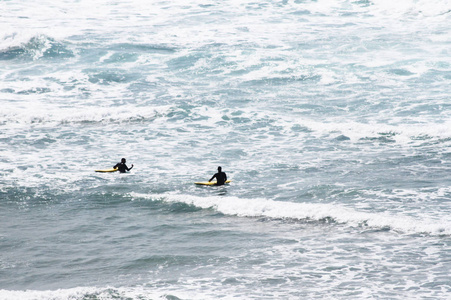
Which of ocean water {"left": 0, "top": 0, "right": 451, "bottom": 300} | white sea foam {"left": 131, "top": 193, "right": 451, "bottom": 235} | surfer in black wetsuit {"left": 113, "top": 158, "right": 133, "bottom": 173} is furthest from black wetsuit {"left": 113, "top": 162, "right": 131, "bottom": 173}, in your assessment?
white sea foam {"left": 131, "top": 193, "right": 451, "bottom": 235}

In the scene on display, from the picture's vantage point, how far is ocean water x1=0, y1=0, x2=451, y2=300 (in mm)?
13266

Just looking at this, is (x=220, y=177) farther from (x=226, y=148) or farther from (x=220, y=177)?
(x=226, y=148)

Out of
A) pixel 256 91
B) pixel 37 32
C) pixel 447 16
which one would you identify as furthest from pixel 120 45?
pixel 447 16

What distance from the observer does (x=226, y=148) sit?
23.4 m

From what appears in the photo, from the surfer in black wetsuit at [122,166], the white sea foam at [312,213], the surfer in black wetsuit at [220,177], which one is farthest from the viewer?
the surfer in black wetsuit at [122,166]

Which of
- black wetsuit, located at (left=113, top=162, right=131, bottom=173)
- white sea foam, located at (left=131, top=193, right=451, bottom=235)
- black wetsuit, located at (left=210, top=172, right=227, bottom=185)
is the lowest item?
white sea foam, located at (left=131, top=193, right=451, bottom=235)

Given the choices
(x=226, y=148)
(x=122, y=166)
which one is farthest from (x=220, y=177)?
(x=226, y=148)

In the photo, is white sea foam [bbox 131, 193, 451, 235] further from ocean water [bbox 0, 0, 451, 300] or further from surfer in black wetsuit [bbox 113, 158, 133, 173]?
surfer in black wetsuit [bbox 113, 158, 133, 173]

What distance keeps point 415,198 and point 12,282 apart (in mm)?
11061

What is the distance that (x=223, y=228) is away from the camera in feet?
52.6

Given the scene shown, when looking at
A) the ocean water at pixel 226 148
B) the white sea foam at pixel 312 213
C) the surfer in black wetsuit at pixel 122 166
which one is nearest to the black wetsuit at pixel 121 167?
the surfer in black wetsuit at pixel 122 166

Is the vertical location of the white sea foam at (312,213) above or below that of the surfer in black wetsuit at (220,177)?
below

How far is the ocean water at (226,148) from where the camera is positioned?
13266 millimetres

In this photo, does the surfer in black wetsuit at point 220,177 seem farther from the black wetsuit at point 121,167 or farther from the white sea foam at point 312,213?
the black wetsuit at point 121,167
